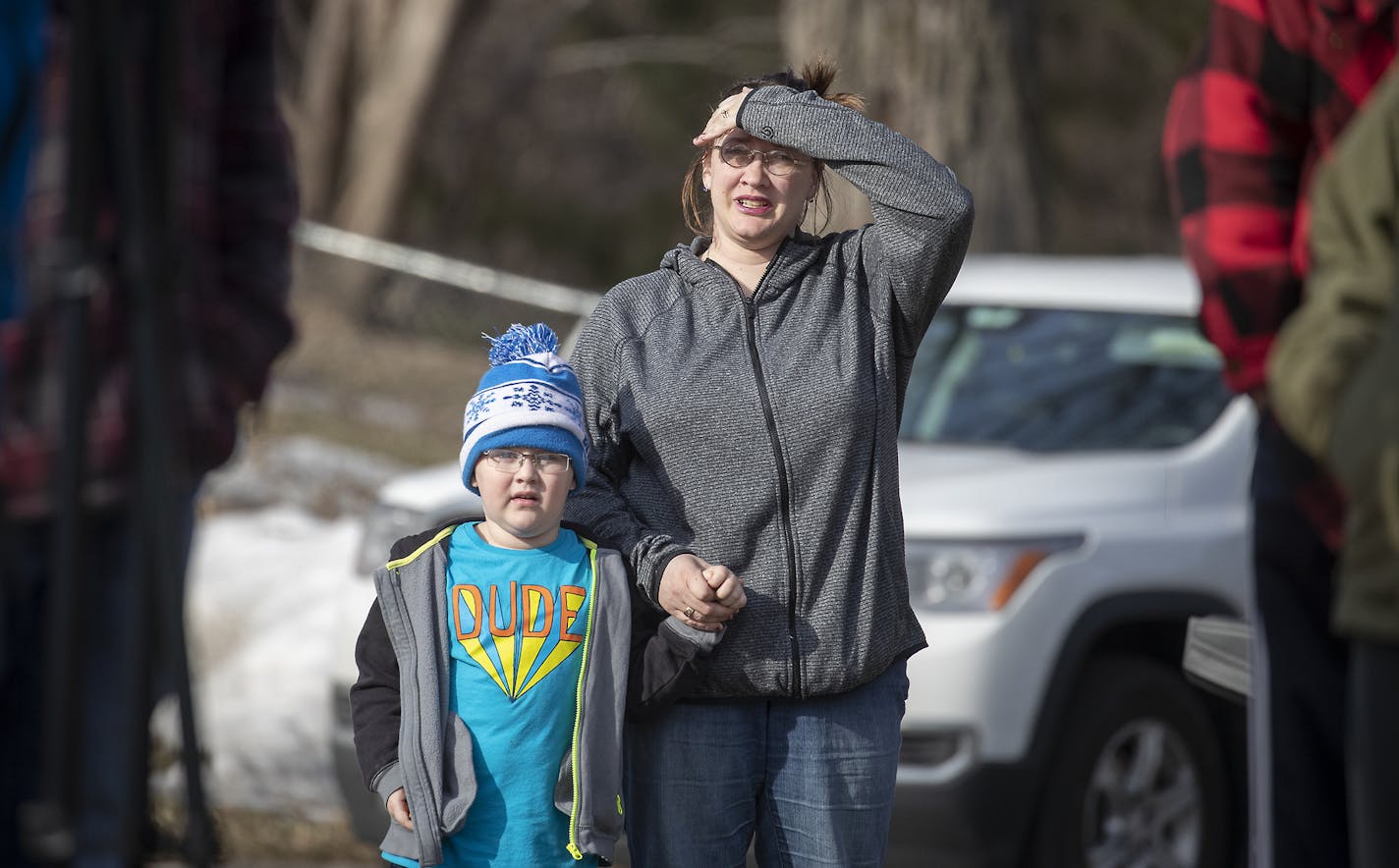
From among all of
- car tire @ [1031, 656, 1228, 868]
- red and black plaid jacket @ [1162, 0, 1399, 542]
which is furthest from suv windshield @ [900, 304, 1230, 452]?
red and black plaid jacket @ [1162, 0, 1399, 542]

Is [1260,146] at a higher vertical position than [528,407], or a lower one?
higher

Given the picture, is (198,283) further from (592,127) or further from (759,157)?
(592,127)

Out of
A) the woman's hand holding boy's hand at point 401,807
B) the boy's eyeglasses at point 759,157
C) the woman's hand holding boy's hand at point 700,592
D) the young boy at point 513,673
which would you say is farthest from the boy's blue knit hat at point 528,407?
the woman's hand holding boy's hand at point 401,807

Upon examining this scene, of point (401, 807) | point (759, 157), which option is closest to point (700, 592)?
point (401, 807)

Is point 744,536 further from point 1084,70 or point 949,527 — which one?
point 1084,70

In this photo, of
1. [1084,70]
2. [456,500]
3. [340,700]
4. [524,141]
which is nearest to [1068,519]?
[456,500]

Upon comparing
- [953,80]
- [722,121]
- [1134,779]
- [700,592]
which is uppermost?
[953,80]

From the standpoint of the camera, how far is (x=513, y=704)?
9.65 feet

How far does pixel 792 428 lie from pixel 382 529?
2379 mm

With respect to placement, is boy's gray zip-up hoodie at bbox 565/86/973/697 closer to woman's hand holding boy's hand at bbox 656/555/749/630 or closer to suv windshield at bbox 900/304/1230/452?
woman's hand holding boy's hand at bbox 656/555/749/630

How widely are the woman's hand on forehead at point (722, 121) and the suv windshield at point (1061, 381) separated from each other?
2.41 meters

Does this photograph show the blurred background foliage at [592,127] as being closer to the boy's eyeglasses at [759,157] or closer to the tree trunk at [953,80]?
the tree trunk at [953,80]

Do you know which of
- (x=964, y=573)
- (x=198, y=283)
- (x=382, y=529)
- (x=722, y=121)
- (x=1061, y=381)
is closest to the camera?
(x=198, y=283)

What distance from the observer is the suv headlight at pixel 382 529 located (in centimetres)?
504
